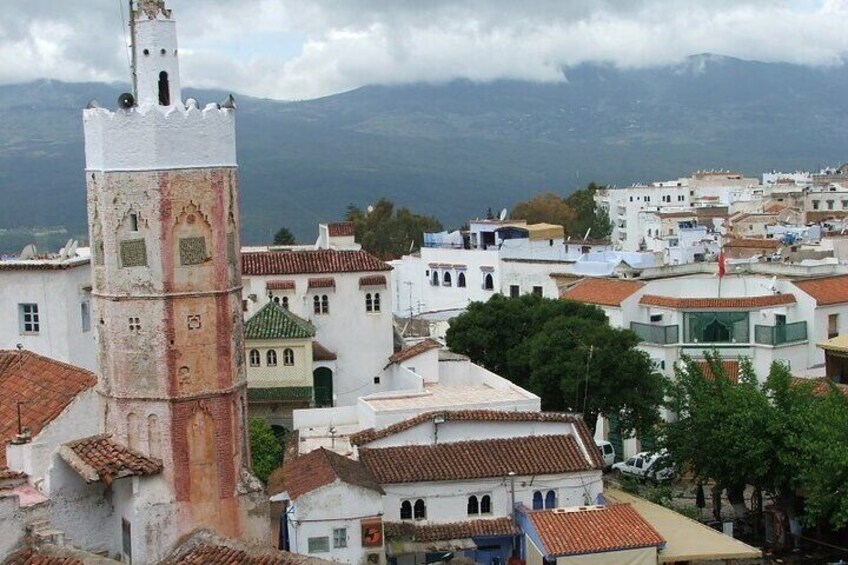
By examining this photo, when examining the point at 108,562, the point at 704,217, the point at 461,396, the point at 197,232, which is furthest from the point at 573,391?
the point at 704,217

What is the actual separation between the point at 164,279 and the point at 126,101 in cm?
238

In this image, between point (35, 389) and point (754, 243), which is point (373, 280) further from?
point (754, 243)

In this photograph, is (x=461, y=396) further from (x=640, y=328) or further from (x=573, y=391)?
(x=640, y=328)

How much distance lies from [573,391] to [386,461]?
26.9 feet

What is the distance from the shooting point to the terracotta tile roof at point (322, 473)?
23.3m

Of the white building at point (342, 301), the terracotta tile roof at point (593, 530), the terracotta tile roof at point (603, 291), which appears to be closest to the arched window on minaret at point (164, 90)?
the terracotta tile roof at point (593, 530)

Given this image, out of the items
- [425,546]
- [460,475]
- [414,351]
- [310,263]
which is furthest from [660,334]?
[425,546]

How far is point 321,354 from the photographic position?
36.2 metres

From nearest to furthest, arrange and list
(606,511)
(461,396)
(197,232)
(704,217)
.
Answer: (197,232) → (606,511) → (461,396) → (704,217)

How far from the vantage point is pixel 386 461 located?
25.9m

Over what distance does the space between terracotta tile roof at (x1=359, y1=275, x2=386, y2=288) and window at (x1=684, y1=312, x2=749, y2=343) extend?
31.3 ft

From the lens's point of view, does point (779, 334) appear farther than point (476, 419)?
Yes

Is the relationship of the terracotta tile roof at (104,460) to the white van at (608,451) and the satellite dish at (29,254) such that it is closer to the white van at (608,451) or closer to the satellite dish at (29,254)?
the satellite dish at (29,254)

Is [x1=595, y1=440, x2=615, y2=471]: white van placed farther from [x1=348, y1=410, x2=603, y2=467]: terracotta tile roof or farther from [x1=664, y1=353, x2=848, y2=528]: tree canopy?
[x1=348, y1=410, x2=603, y2=467]: terracotta tile roof
